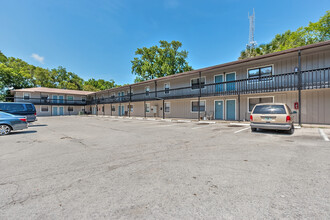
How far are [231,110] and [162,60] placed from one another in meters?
26.6

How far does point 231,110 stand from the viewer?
52.5 feet

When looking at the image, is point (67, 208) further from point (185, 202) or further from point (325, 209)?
point (325, 209)

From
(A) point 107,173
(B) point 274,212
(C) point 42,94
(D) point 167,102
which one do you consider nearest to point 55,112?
(C) point 42,94

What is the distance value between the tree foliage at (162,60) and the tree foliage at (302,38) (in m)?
14.5

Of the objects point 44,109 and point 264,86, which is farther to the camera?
point 44,109

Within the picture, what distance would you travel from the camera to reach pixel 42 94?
117ft

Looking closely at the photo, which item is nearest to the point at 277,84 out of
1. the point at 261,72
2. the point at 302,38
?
the point at 261,72

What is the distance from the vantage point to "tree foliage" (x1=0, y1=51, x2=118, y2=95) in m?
36.3

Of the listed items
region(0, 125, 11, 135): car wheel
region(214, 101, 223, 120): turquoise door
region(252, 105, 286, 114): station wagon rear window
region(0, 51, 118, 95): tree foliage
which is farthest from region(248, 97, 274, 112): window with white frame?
region(0, 51, 118, 95): tree foliage

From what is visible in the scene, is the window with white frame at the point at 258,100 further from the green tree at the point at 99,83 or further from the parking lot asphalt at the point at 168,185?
the green tree at the point at 99,83

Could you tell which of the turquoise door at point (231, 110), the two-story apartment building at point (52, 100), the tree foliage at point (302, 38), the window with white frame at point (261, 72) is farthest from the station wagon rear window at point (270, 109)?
the two-story apartment building at point (52, 100)

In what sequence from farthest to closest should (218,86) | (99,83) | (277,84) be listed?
(99,83) → (218,86) → (277,84)

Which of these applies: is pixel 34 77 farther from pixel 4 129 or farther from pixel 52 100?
pixel 4 129

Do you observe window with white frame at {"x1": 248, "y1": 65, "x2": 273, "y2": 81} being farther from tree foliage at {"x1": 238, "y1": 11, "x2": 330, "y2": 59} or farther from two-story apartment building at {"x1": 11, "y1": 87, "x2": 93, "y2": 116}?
two-story apartment building at {"x1": 11, "y1": 87, "x2": 93, "y2": 116}
